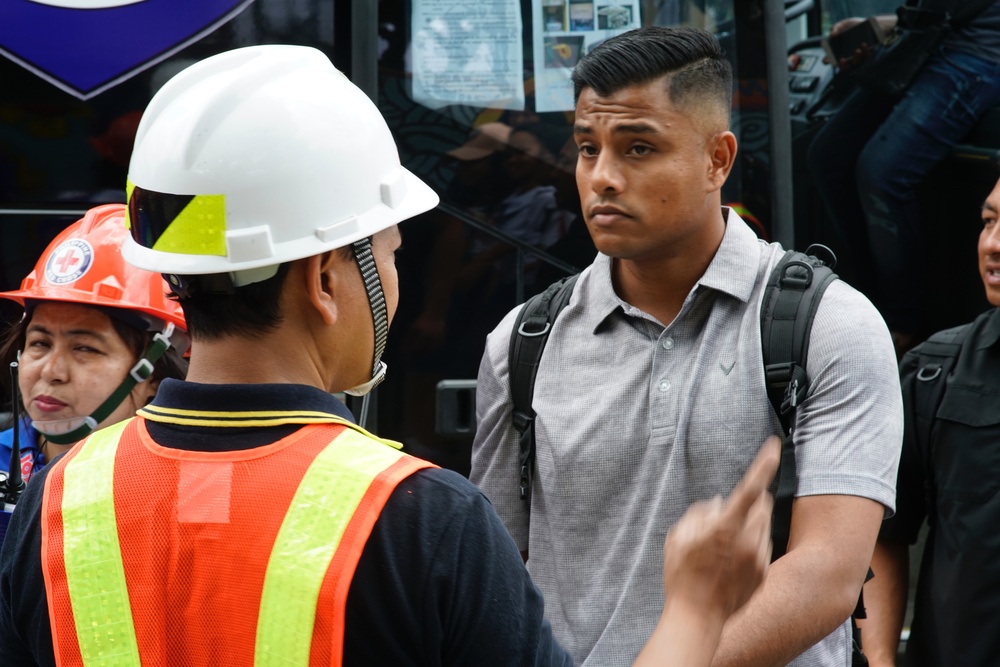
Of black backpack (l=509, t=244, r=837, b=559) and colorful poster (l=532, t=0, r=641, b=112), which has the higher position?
colorful poster (l=532, t=0, r=641, b=112)

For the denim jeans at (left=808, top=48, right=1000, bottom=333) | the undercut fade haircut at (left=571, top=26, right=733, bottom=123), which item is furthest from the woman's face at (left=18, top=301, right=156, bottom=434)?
the denim jeans at (left=808, top=48, right=1000, bottom=333)

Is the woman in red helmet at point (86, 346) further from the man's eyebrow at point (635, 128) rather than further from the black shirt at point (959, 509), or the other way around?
the black shirt at point (959, 509)

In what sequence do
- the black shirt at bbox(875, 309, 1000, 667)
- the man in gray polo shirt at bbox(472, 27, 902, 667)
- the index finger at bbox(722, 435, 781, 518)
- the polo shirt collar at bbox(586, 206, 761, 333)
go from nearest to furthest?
the index finger at bbox(722, 435, 781, 518) < the man in gray polo shirt at bbox(472, 27, 902, 667) < the polo shirt collar at bbox(586, 206, 761, 333) < the black shirt at bbox(875, 309, 1000, 667)

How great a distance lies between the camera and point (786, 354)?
6.89 ft

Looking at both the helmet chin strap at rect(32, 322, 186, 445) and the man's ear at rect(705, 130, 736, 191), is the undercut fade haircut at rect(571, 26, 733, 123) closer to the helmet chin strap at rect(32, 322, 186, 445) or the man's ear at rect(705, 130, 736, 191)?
the man's ear at rect(705, 130, 736, 191)

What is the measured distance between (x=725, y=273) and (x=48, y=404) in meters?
1.39

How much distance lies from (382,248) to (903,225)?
3.26 metres

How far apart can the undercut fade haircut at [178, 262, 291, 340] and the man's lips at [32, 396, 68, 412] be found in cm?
114

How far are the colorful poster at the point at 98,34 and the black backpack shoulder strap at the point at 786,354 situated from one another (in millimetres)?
1708

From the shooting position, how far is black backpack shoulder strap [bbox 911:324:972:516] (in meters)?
2.79

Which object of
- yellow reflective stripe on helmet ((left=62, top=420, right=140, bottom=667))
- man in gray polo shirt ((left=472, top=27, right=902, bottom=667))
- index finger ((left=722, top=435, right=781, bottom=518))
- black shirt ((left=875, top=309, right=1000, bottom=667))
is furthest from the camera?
black shirt ((left=875, top=309, right=1000, bottom=667))

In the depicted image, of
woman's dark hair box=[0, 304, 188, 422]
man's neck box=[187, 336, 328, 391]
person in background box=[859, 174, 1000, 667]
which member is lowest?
person in background box=[859, 174, 1000, 667]

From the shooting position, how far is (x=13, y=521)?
1.44 meters

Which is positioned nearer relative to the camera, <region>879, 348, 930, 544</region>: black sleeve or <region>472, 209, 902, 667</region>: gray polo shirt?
<region>472, 209, 902, 667</region>: gray polo shirt
